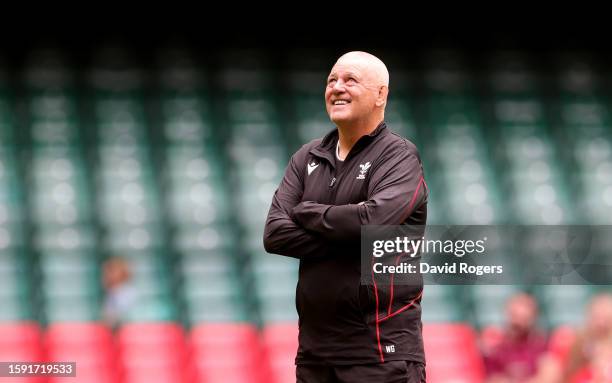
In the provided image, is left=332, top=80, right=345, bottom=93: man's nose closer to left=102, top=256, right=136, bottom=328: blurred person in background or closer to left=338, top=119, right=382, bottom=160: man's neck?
left=338, top=119, right=382, bottom=160: man's neck

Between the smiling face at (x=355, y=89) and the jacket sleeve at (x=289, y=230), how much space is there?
0.23 metres

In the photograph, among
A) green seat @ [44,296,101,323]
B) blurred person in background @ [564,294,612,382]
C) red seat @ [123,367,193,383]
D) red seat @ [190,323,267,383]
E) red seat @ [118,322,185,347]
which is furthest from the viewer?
green seat @ [44,296,101,323]

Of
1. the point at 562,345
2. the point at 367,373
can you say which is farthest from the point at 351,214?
the point at 562,345

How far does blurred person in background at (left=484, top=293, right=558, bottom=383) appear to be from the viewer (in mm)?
5613

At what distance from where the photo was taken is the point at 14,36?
9344 millimetres

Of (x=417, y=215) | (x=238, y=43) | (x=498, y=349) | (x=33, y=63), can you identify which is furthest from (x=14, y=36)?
(x=417, y=215)

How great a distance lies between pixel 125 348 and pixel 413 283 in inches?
189

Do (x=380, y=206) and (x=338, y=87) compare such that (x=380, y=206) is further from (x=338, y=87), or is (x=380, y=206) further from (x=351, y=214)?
(x=338, y=87)

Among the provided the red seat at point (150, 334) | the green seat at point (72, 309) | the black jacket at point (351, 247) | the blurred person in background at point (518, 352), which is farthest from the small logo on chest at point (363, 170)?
the green seat at point (72, 309)

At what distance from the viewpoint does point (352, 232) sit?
104 inches

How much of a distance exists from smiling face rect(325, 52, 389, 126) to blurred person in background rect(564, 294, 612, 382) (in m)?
2.61

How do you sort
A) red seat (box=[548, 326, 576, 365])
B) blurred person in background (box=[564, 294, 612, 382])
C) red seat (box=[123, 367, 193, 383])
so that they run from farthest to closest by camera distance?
red seat (box=[123, 367, 193, 383]), red seat (box=[548, 326, 576, 365]), blurred person in background (box=[564, 294, 612, 382])

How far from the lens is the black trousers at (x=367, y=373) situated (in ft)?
8.56

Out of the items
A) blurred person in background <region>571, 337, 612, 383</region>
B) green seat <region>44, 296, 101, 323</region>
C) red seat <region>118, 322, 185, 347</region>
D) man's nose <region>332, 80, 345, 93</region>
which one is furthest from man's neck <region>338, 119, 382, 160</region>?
green seat <region>44, 296, 101, 323</region>
